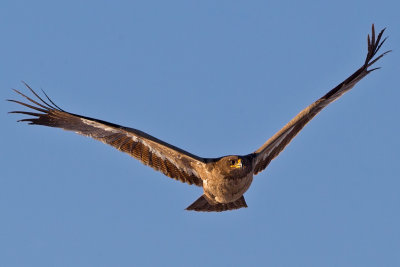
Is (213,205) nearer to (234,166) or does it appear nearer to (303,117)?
(234,166)

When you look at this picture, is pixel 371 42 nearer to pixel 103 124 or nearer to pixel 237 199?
pixel 237 199

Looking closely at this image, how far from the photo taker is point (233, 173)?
10.3 metres

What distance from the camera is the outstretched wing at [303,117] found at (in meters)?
11.1

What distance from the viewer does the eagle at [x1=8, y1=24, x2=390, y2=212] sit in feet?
34.9

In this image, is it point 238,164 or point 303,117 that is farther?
point 303,117

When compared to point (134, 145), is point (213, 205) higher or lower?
lower

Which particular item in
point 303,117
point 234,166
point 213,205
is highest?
point 303,117

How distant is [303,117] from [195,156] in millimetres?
2241

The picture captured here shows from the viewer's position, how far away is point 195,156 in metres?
10.7

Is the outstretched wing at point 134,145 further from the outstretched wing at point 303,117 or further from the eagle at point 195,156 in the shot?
the outstretched wing at point 303,117

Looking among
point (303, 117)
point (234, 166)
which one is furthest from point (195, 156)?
point (303, 117)

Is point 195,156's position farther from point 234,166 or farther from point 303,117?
point 303,117

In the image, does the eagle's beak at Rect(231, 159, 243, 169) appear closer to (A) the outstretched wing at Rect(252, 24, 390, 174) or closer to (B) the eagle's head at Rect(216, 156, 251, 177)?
(B) the eagle's head at Rect(216, 156, 251, 177)

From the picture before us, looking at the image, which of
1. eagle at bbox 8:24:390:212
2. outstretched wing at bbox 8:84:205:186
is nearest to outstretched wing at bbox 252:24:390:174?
eagle at bbox 8:24:390:212
